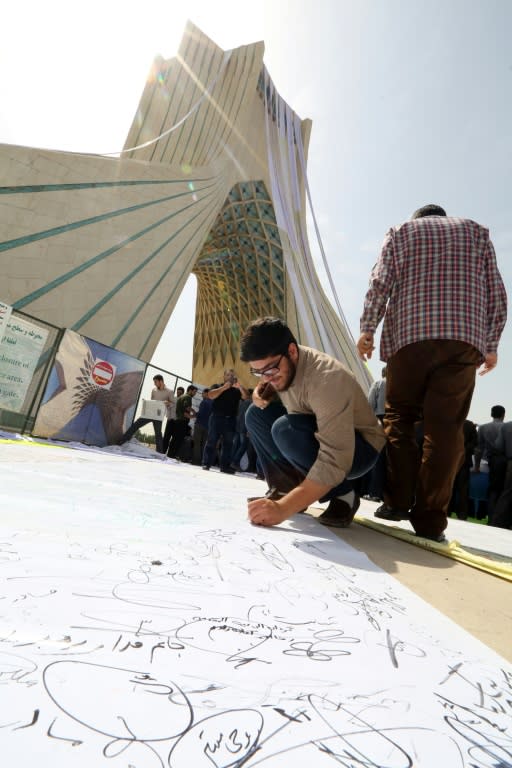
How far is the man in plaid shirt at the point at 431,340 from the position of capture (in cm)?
168

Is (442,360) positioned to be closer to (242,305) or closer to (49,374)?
(49,374)

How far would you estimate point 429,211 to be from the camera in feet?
6.59

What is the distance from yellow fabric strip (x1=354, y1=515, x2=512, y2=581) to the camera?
123cm

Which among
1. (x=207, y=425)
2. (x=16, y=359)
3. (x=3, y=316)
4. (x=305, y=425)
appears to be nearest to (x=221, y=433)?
(x=207, y=425)

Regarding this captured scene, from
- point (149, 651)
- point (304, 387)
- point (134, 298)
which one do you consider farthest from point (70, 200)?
point (149, 651)

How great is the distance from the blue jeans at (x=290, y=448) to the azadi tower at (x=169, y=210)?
7.38 metres

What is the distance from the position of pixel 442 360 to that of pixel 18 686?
1.68 m

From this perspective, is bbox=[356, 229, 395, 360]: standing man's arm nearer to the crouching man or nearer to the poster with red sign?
the crouching man

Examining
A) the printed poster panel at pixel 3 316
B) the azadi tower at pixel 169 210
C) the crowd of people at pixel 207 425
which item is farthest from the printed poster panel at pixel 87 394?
the azadi tower at pixel 169 210

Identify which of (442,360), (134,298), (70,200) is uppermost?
(70,200)

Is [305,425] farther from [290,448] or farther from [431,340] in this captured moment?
[431,340]

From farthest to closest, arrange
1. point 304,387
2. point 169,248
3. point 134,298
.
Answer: point 169,248
point 134,298
point 304,387

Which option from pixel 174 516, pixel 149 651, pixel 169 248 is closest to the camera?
pixel 149 651

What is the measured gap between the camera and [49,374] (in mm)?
4727
